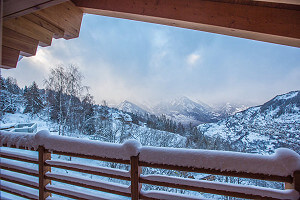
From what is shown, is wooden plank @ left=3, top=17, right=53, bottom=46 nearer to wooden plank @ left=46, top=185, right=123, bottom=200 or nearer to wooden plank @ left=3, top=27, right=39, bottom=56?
wooden plank @ left=3, top=27, right=39, bottom=56

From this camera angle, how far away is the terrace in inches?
31.9

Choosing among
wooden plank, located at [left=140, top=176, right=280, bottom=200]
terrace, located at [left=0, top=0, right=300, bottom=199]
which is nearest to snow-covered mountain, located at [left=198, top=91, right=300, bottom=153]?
terrace, located at [left=0, top=0, right=300, bottom=199]

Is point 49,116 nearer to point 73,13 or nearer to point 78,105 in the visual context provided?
point 78,105

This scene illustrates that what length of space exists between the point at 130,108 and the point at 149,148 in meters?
8.50

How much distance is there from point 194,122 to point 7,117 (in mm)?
9073

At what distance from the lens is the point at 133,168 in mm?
975

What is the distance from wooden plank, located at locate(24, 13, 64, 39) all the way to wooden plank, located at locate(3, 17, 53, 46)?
3 centimetres

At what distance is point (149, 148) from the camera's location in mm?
979

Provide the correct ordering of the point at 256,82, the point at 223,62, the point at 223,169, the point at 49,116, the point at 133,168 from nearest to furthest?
1. the point at 223,169
2. the point at 133,168
3. the point at 256,82
4. the point at 223,62
5. the point at 49,116

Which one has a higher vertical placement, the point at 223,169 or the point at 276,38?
the point at 276,38

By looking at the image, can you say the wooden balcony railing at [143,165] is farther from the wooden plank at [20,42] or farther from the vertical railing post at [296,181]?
the wooden plank at [20,42]

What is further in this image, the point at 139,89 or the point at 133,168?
the point at 139,89

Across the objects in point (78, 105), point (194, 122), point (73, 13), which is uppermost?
point (73, 13)

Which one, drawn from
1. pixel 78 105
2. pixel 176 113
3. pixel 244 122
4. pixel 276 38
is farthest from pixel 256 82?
pixel 78 105
